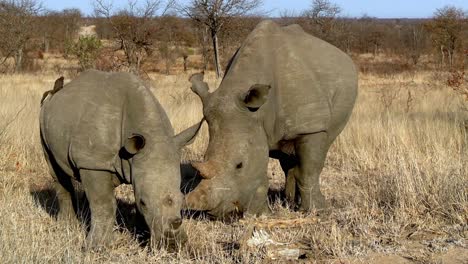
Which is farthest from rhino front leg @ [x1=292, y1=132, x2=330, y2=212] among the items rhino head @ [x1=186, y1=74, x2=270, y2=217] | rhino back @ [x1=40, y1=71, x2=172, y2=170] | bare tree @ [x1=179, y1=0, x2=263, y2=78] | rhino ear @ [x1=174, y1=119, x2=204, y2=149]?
bare tree @ [x1=179, y1=0, x2=263, y2=78]

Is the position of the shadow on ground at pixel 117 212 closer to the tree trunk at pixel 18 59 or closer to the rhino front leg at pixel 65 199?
the rhino front leg at pixel 65 199

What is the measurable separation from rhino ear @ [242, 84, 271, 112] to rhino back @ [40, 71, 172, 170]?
0.87m

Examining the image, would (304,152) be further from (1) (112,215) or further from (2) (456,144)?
(2) (456,144)

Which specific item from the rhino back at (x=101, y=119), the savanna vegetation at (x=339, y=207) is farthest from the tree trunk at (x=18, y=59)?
the rhino back at (x=101, y=119)

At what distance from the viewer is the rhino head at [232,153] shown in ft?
20.3

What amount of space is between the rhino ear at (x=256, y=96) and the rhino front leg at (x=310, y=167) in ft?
2.91

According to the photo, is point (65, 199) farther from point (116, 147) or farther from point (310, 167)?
A: point (310, 167)

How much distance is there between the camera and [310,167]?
22.9 feet

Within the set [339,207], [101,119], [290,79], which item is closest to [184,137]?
[101,119]

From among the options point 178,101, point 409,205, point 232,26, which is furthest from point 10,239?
point 232,26

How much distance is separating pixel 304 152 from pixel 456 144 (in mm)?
4423

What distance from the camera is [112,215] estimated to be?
5875 millimetres

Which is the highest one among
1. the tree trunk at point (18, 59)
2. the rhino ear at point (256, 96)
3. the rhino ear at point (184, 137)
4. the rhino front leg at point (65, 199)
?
the rhino ear at point (256, 96)

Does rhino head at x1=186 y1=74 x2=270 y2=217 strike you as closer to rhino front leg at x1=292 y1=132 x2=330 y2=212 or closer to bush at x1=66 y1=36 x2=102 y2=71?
rhino front leg at x1=292 y1=132 x2=330 y2=212
